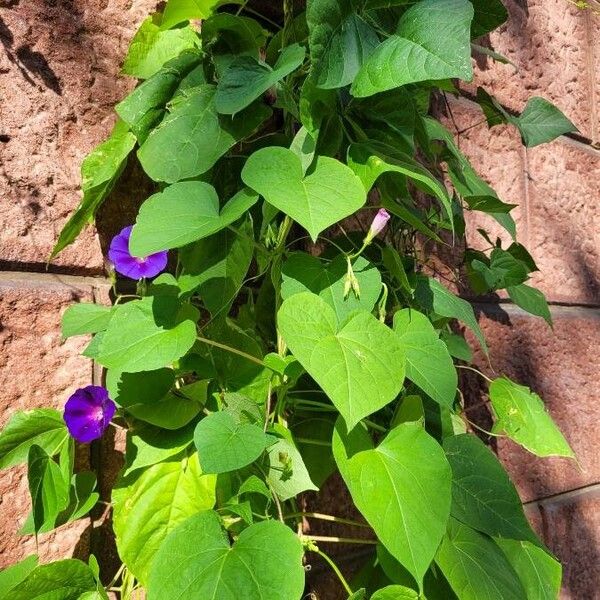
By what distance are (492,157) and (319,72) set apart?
2.86ft

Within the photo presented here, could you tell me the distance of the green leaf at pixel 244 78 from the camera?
0.77 metres

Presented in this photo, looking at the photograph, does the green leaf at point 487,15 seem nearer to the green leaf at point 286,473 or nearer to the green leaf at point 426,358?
the green leaf at point 426,358

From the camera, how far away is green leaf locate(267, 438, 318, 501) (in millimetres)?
805

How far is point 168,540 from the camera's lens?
0.71 meters

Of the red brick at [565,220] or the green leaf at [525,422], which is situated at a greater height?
the green leaf at [525,422]

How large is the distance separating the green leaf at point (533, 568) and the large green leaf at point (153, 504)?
386mm

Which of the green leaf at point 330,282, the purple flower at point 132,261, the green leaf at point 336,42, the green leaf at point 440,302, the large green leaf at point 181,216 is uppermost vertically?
the green leaf at point 336,42

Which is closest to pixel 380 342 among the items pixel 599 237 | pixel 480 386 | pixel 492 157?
pixel 480 386

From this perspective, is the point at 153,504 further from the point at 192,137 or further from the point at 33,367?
the point at 192,137

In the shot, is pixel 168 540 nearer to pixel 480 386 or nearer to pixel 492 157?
pixel 480 386

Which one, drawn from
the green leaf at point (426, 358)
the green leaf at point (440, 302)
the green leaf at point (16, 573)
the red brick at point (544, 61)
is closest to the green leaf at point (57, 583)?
the green leaf at point (16, 573)

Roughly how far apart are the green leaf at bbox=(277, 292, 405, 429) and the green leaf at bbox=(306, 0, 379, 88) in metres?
0.21

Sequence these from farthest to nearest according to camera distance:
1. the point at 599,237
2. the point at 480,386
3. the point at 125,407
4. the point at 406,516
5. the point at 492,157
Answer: the point at 599,237 < the point at 492,157 < the point at 480,386 < the point at 125,407 < the point at 406,516

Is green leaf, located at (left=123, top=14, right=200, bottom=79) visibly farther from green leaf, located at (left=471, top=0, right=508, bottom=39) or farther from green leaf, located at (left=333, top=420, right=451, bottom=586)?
green leaf, located at (left=333, top=420, right=451, bottom=586)
